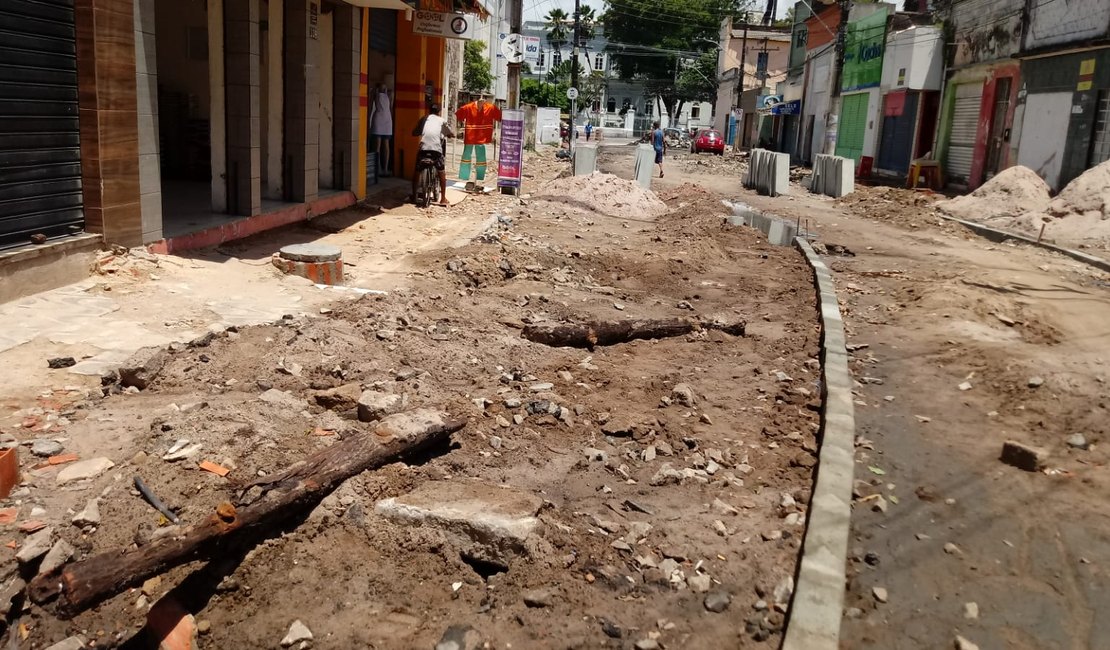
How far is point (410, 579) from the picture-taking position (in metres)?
3.83

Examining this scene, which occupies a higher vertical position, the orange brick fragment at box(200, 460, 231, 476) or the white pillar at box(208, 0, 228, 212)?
the white pillar at box(208, 0, 228, 212)

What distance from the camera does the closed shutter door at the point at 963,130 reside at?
24422mm

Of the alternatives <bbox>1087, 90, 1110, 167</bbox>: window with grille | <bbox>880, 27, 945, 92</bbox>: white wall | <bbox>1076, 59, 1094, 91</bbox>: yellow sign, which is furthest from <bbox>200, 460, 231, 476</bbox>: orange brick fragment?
<bbox>880, 27, 945, 92</bbox>: white wall

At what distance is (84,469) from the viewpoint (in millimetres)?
4121

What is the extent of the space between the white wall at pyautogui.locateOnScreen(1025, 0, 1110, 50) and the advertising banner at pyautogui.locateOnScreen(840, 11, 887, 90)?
10423 millimetres

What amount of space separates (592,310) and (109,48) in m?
4.98

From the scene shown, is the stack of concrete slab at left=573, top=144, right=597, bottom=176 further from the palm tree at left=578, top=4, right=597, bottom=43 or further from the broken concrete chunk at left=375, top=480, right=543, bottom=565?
the palm tree at left=578, top=4, right=597, bottom=43

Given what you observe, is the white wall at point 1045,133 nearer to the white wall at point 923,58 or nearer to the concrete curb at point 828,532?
the white wall at point 923,58

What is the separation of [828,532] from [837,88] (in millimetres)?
34719

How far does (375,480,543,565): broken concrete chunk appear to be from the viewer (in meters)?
3.94

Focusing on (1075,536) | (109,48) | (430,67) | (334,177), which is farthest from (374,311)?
(430,67)

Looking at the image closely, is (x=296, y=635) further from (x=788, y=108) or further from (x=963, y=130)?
(x=788, y=108)

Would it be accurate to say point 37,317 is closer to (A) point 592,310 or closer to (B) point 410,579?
(B) point 410,579

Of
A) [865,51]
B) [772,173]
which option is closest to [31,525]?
[772,173]
